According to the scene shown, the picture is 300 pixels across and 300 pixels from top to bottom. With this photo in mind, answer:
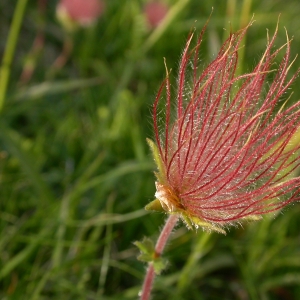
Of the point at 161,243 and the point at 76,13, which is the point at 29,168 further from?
the point at 76,13

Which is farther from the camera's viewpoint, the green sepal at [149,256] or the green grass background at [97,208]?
the green grass background at [97,208]

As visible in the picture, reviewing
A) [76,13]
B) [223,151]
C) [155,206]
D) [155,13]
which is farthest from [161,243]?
[155,13]

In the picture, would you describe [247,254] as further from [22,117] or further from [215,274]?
[22,117]

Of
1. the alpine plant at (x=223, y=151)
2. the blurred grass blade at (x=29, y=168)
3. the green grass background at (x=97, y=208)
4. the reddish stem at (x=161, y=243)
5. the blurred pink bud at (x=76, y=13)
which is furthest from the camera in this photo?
the blurred pink bud at (x=76, y=13)

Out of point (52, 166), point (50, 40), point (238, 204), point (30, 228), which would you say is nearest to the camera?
point (238, 204)

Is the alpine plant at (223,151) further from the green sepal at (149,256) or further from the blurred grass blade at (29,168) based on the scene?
the blurred grass blade at (29,168)

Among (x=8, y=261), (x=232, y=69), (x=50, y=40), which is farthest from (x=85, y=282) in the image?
(x=50, y=40)

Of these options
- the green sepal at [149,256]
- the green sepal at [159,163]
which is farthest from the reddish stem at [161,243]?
the green sepal at [159,163]
